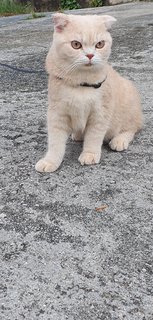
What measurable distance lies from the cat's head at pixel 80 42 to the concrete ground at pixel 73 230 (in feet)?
1.92

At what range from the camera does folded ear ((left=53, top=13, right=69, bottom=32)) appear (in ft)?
7.00

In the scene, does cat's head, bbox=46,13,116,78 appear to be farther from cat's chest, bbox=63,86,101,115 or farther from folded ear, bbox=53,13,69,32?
cat's chest, bbox=63,86,101,115

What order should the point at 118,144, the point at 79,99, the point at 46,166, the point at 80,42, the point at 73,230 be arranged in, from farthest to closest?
the point at 118,144 → the point at 46,166 → the point at 79,99 → the point at 80,42 → the point at 73,230

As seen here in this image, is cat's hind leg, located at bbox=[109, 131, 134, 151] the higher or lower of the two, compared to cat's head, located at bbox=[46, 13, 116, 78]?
lower

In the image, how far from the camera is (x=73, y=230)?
1.96m

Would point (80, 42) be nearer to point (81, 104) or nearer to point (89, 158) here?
point (81, 104)

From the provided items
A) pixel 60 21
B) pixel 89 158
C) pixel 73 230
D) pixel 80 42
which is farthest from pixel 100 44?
pixel 73 230

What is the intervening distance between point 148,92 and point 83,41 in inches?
65.7

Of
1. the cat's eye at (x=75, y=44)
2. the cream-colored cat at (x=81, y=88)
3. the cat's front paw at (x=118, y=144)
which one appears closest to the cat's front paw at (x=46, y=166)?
the cream-colored cat at (x=81, y=88)

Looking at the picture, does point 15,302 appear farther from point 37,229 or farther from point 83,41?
point 83,41

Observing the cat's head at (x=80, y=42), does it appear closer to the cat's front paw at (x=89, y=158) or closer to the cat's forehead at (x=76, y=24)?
the cat's forehead at (x=76, y=24)

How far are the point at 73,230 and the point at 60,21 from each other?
99 centimetres

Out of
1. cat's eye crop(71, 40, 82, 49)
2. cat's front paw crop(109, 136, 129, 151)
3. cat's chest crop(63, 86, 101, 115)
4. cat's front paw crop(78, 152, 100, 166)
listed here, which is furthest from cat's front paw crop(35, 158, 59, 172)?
cat's eye crop(71, 40, 82, 49)

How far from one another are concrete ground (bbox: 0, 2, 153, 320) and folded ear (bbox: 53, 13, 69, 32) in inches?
29.1
